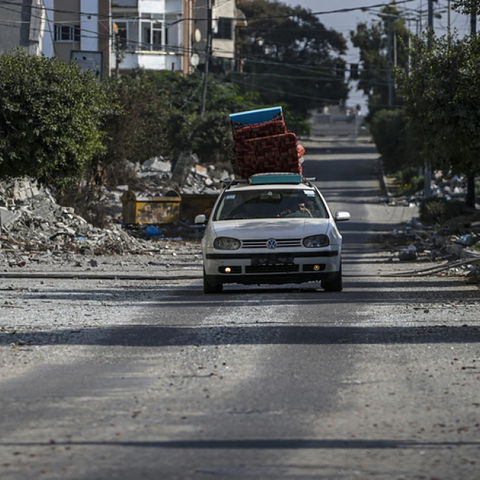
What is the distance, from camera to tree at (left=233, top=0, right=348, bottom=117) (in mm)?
100750

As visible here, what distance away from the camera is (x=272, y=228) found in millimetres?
15867

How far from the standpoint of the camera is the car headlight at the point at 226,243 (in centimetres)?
1573

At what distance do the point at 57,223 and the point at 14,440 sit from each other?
25.1 meters

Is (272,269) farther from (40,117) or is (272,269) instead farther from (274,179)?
(40,117)

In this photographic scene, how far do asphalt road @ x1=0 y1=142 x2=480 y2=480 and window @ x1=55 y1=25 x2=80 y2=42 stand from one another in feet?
162

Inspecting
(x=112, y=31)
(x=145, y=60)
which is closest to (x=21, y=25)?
(x=112, y=31)

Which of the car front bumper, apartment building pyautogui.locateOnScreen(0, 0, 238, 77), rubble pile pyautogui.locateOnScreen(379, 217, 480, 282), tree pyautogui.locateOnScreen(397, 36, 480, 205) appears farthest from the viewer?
apartment building pyautogui.locateOnScreen(0, 0, 238, 77)

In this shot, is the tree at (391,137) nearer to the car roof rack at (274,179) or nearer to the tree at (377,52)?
the tree at (377,52)

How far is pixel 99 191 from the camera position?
40.9 meters

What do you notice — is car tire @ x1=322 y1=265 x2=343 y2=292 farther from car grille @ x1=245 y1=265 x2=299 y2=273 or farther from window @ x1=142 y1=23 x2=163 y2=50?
window @ x1=142 y1=23 x2=163 y2=50

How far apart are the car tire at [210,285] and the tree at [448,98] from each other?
11208mm

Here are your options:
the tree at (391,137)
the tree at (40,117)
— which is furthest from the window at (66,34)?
the tree at (40,117)

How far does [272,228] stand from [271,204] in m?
0.99

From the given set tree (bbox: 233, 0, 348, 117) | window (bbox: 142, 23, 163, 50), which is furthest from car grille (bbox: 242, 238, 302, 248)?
tree (bbox: 233, 0, 348, 117)
